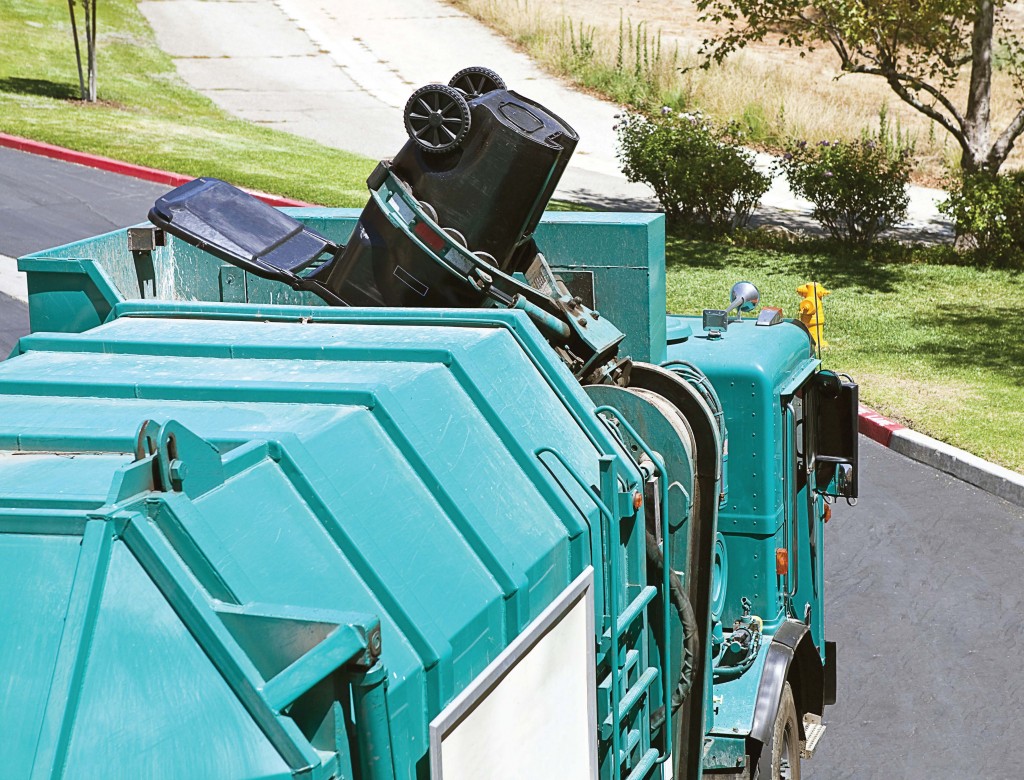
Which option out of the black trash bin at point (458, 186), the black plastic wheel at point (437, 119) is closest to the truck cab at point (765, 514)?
the black trash bin at point (458, 186)

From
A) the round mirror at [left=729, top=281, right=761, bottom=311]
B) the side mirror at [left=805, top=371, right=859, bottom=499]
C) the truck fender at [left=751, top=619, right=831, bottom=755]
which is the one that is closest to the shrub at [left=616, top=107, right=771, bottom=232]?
the round mirror at [left=729, top=281, right=761, bottom=311]

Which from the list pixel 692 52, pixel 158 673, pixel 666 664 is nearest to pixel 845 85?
pixel 692 52

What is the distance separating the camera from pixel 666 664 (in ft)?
14.3

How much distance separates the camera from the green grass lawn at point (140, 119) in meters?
19.4

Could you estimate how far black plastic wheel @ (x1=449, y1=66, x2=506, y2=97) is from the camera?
199 inches

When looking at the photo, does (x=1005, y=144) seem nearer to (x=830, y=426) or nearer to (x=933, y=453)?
(x=933, y=453)

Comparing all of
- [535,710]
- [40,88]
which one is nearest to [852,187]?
[40,88]

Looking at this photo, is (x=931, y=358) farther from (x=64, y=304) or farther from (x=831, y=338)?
(x=64, y=304)

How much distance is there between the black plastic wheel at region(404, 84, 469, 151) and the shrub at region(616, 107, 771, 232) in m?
13.6

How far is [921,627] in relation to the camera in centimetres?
878

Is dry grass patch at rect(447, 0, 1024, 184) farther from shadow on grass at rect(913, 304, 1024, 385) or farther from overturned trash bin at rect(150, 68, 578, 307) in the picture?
overturned trash bin at rect(150, 68, 578, 307)

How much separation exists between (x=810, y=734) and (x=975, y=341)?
9.36 metres

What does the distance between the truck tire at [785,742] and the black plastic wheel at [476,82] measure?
2923 millimetres

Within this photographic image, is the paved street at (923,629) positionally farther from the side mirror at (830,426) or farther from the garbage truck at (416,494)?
the side mirror at (830,426)
